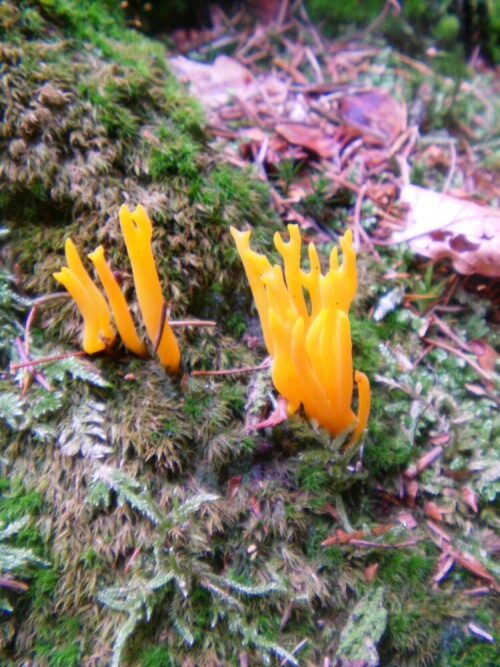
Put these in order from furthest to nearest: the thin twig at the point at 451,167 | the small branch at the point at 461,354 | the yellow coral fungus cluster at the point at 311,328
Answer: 1. the thin twig at the point at 451,167
2. the small branch at the point at 461,354
3. the yellow coral fungus cluster at the point at 311,328

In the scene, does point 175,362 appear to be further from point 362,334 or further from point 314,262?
Result: point 362,334

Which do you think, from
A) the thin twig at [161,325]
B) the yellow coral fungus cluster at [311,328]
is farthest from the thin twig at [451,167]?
the thin twig at [161,325]

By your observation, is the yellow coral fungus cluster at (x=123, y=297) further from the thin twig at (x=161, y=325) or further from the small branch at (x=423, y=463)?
the small branch at (x=423, y=463)

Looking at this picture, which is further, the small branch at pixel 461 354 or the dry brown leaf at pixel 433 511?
the small branch at pixel 461 354

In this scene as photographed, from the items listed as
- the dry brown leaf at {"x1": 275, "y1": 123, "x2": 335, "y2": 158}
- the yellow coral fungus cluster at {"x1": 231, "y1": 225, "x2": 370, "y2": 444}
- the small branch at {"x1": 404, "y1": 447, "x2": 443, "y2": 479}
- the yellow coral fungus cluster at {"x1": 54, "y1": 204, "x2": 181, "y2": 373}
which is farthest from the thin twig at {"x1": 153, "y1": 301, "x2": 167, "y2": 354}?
the dry brown leaf at {"x1": 275, "y1": 123, "x2": 335, "y2": 158}

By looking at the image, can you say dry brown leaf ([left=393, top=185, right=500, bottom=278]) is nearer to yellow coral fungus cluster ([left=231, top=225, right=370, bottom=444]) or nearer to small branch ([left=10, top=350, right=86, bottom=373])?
yellow coral fungus cluster ([left=231, top=225, right=370, bottom=444])

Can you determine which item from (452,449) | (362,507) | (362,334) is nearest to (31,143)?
(362,334)

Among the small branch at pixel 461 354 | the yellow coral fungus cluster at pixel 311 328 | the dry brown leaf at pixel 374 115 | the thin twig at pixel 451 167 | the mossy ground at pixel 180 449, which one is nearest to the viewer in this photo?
the yellow coral fungus cluster at pixel 311 328
